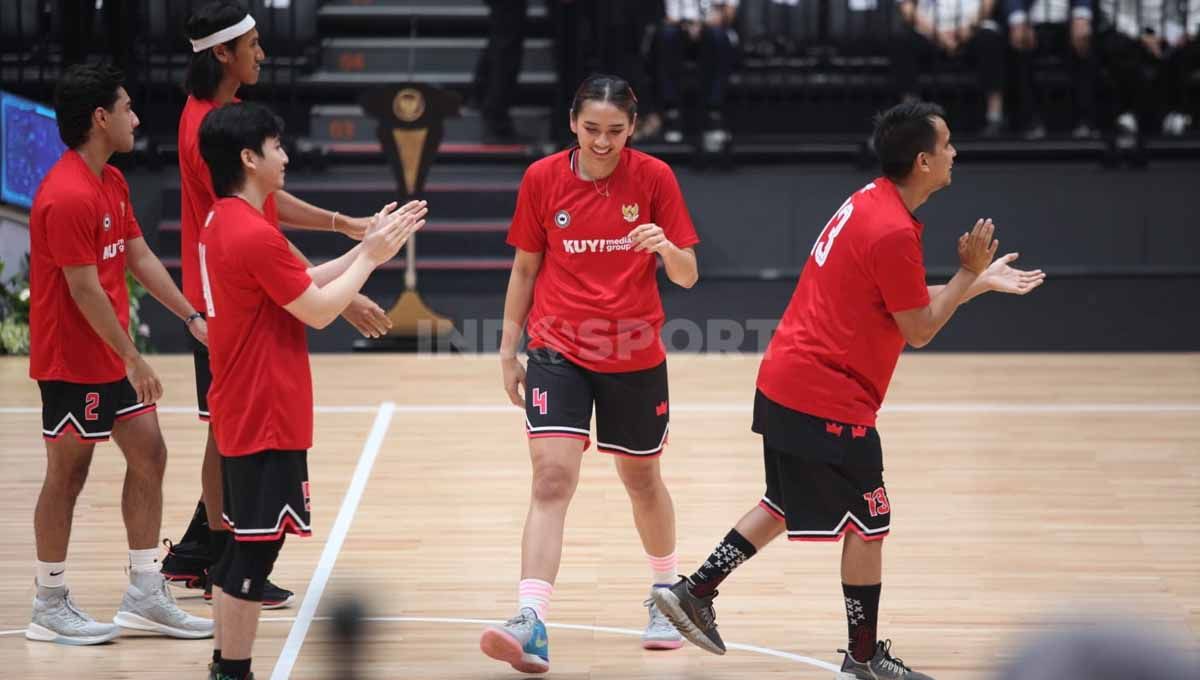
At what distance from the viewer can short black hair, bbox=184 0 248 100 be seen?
13.9ft

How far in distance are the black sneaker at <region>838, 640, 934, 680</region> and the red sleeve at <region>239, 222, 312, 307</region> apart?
164 cm

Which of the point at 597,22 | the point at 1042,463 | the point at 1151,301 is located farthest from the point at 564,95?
the point at 1042,463

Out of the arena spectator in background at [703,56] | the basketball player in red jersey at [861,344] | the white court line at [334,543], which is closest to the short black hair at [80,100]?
the white court line at [334,543]

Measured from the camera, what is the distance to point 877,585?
12.4 feet

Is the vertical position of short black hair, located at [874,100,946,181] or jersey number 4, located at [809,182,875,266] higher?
short black hair, located at [874,100,946,181]

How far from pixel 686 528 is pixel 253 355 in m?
2.32

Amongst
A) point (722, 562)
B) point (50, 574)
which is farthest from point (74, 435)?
point (722, 562)

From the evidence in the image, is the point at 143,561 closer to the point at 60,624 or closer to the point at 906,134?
the point at 60,624

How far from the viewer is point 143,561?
4.32 meters

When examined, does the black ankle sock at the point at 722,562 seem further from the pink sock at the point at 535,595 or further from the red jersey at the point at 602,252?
the red jersey at the point at 602,252

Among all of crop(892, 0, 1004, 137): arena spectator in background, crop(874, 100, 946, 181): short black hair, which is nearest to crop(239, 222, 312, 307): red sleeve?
crop(874, 100, 946, 181): short black hair

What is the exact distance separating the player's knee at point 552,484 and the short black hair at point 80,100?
155cm

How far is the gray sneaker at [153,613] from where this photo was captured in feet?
14.1

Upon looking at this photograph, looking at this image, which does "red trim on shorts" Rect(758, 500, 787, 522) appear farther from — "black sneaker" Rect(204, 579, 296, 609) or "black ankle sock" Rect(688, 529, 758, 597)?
"black sneaker" Rect(204, 579, 296, 609)
